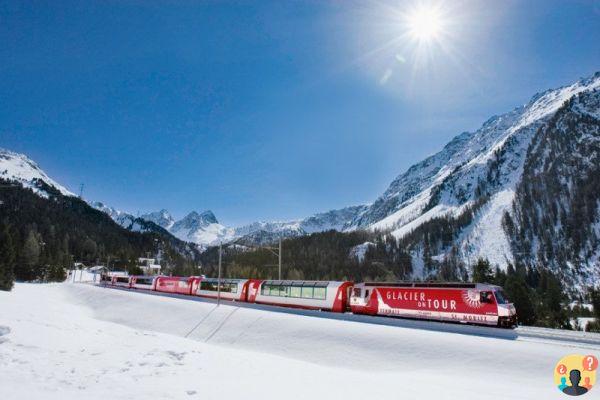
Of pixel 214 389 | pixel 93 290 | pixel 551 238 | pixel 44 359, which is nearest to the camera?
pixel 214 389

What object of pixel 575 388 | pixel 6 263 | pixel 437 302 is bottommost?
pixel 575 388

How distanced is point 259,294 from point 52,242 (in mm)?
131656

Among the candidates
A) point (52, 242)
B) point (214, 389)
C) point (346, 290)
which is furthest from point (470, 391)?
point (52, 242)

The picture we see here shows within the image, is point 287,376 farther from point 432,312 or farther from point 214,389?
point 432,312

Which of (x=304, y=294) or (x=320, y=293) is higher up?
(x=320, y=293)

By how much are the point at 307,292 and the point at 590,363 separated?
26.9m

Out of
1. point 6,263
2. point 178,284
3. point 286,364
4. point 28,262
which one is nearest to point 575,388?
point 286,364

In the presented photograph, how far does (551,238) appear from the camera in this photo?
19512cm

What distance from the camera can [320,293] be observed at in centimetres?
4172

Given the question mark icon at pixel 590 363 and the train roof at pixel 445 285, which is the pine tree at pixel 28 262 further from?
the question mark icon at pixel 590 363
